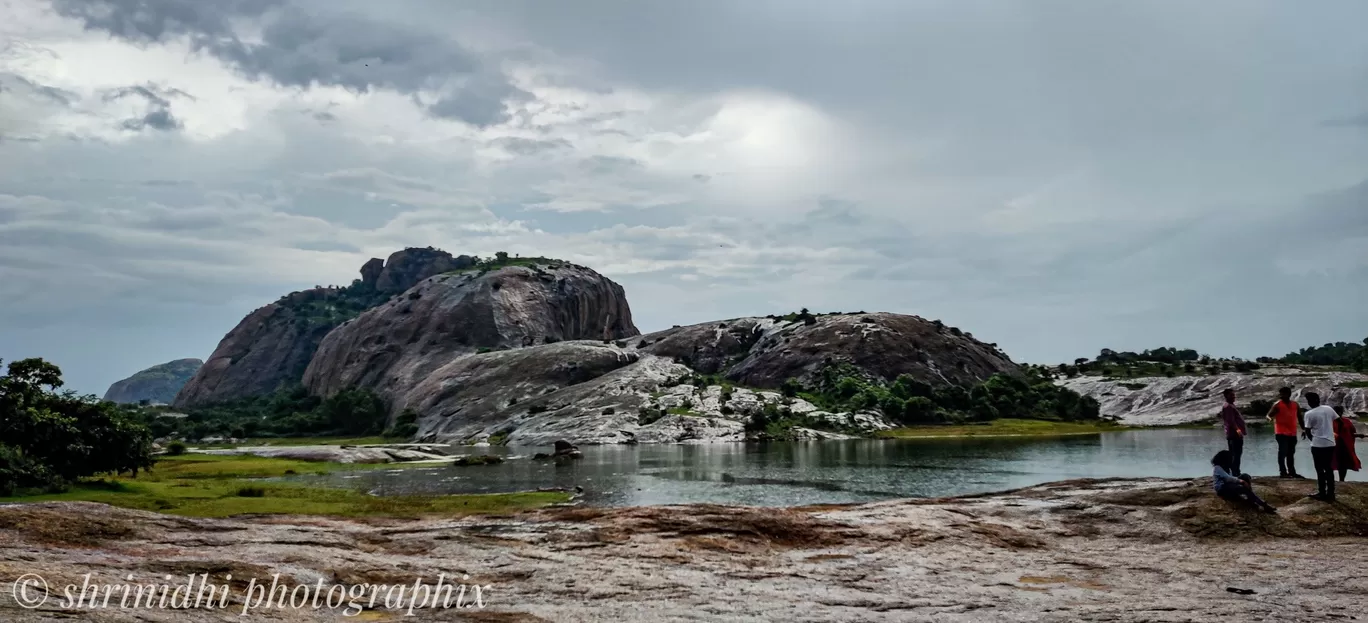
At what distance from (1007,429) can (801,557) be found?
432ft

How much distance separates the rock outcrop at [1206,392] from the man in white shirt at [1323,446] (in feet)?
412

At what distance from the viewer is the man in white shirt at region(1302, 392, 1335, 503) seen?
2558 centimetres

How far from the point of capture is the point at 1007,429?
470 feet

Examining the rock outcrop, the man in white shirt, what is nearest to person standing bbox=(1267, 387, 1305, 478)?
the man in white shirt

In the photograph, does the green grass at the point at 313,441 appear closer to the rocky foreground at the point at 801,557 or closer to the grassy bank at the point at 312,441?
the grassy bank at the point at 312,441

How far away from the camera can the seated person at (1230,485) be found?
2503 cm

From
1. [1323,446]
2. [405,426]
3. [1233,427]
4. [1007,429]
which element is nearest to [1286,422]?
[1233,427]

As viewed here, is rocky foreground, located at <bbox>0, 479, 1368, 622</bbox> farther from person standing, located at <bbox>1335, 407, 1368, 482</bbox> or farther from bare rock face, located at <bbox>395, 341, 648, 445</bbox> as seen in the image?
bare rock face, located at <bbox>395, 341, 648, 445</bbox>

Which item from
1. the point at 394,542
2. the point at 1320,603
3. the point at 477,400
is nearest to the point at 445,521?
the point at 394,542

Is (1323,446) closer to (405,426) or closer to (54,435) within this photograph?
(54,435)

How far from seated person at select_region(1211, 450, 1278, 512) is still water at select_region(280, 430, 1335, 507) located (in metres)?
26.0

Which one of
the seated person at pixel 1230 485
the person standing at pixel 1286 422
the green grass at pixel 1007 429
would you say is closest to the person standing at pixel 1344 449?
the person standing at pixel 1286 422

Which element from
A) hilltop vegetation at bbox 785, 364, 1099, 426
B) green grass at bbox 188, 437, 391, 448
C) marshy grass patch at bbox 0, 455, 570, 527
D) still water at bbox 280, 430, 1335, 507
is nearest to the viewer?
marshy grass patch at bbox 0, 455, 570, 527

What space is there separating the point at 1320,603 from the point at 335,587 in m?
19.3
